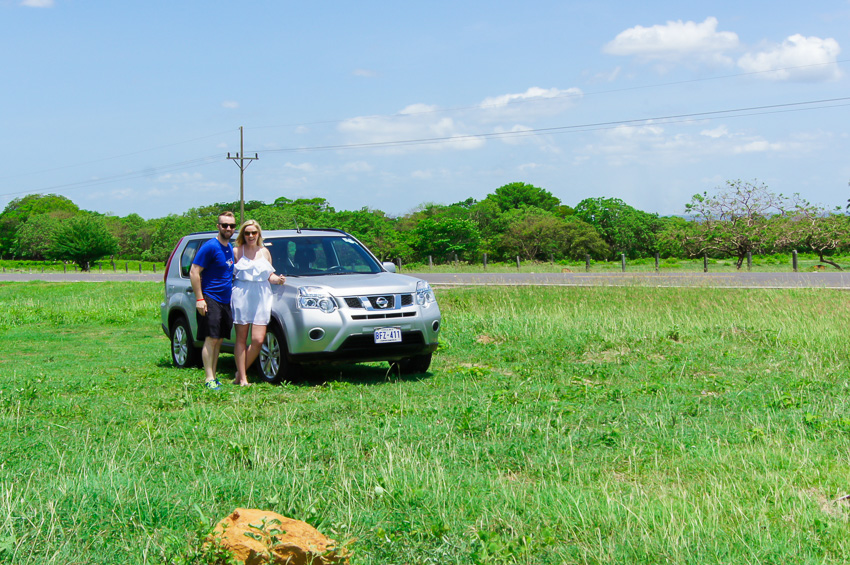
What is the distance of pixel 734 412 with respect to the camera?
705cm

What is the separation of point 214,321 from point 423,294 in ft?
8.01

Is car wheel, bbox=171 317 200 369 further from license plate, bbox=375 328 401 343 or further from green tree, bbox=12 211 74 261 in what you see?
green tree, bbox=12 211 74 261

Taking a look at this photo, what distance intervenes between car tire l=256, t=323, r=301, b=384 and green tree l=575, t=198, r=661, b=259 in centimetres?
6682

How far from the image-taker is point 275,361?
30.4 ft

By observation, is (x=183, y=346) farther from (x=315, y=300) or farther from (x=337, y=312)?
(x=337, y=312)

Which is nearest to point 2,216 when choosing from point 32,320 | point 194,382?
point 32,320

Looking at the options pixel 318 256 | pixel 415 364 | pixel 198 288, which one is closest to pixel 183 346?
pixel 198 288

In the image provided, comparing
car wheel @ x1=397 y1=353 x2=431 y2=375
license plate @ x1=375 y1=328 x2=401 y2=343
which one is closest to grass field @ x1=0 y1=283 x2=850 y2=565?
car wheel @ x1=397 y1=353 x2=431 y2=375

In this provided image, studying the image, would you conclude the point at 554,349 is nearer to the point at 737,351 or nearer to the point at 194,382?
the point at 737,351

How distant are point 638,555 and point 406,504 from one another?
129cm

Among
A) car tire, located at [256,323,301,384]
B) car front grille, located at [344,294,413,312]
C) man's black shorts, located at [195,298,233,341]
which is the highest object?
car front grille, located at [344,294,413,312]

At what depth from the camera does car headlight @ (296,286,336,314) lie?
8906mm

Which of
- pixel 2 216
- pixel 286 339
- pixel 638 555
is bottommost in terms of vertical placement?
pixel 638 555

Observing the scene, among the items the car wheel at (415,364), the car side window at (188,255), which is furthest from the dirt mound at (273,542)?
the car side window at (188,255)
